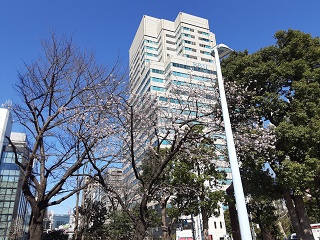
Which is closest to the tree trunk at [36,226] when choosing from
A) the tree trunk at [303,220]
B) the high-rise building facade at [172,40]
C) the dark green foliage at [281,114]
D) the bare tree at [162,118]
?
the bare tree at [162,118]

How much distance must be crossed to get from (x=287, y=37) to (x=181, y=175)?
10.3m

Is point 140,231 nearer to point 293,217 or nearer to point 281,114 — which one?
point 293,217

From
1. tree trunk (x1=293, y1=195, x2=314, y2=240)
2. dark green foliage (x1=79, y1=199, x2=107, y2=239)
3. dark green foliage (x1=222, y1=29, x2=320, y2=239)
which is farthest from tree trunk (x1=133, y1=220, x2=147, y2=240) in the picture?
dark green foliage (x1=79, y1=199, x2=107, y2=239)

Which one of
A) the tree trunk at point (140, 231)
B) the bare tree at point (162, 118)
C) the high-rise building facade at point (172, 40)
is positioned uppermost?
the high-rise building facade at point (172, 40)

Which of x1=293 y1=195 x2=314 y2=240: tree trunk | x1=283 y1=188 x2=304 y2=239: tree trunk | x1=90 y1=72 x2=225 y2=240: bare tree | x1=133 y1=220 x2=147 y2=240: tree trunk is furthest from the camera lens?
x1=283 y1=188 x2=304 y2=239: tree trunk

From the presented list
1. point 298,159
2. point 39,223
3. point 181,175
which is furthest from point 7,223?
point 298,159

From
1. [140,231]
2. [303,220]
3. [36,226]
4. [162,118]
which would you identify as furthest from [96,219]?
[140,231]

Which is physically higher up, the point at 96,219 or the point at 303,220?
the point at 96,219

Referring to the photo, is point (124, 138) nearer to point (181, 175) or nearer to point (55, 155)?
point (55, 155)

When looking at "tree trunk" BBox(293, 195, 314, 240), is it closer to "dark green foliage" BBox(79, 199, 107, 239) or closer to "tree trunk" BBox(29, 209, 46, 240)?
"tree trunk" BBox(29, 209, 46, 240)

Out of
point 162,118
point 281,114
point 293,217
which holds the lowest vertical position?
point 293,217

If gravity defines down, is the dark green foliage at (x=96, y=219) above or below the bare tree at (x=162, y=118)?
below

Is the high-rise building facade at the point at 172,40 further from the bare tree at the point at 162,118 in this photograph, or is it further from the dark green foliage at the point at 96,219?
the bare tree at the point at 162,118

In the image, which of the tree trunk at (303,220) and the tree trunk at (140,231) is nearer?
the tree trunk at (140,231)
